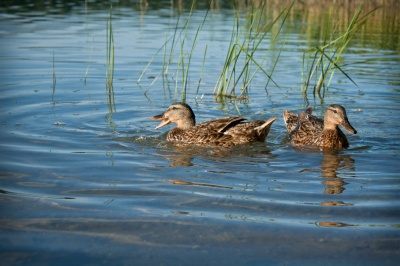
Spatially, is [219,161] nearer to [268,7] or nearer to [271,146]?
[271,146]

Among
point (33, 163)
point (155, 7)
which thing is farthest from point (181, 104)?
point (155, 7)

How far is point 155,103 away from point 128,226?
559cm

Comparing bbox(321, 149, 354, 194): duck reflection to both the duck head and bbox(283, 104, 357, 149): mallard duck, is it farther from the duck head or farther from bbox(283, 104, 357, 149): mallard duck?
the duck head

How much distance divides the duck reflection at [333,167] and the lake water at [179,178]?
0.02 meters

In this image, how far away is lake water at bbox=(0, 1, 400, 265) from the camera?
4.23 meters

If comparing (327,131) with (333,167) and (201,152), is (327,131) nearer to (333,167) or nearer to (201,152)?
(333,167)

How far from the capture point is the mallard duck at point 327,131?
→ 7570 millimetres

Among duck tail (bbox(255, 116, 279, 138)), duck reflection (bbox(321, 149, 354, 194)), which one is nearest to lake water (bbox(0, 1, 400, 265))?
duck reflection (bbox(321, 149, 354, 194))

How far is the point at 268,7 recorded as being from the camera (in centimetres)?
2325

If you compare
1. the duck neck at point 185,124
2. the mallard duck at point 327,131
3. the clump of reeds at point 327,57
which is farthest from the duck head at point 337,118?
the duck neck at point 185,124

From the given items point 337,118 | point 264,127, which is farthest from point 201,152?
point 337,118

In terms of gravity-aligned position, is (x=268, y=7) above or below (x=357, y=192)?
above

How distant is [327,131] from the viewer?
7.77 m

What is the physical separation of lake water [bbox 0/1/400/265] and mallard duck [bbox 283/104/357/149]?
0.65 feet
